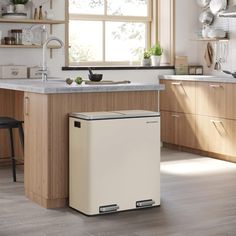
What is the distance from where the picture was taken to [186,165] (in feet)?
19.8

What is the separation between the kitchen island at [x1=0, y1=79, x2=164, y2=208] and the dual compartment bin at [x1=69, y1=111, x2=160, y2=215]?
0.08 metres

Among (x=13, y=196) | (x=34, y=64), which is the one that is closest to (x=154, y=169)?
(x=13, y=196)

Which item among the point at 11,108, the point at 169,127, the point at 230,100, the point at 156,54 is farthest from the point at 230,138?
the point at 11,108

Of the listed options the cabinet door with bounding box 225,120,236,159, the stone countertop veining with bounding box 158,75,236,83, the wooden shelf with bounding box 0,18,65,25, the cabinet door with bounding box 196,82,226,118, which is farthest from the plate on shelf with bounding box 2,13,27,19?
the cabinet door with bounding box 225,120,236,159

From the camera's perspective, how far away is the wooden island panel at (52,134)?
4223 millimetres

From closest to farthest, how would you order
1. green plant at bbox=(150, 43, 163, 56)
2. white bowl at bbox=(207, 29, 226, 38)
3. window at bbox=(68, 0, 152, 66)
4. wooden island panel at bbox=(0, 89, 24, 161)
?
1. wooden island panel at bbox=(0, 89, 24, 161)
2. white bowl at bbox=(207, 29, 226, 38)
3. window at bbox=(68, 0, 152, 66)
4. green plant at bbox=(150, 43, 163, 56)

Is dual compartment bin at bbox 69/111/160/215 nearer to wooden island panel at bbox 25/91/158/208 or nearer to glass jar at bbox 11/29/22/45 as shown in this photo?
wooden island panel at bbox 25/91/158/208

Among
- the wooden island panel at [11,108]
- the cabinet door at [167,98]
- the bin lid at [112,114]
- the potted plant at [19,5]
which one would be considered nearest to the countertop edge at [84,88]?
the bin lid at [112,114]

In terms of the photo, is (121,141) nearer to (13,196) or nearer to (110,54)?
(13,196)

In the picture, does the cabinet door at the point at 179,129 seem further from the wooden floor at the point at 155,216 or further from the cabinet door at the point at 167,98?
the wooden floor at the point at 155,216

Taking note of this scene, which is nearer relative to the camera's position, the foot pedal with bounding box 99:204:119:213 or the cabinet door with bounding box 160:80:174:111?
the foot pedal with bounding box 99:204:119:213

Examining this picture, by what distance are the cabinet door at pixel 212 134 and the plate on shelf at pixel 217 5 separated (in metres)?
1.30

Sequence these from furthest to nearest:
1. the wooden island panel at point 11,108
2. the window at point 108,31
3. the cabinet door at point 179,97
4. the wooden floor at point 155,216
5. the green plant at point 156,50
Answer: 1. the green plant at point 156,50
2. the window at point 108,31
3. the cabinet door at point 179,97
4. the wooden island panel at point 11,108
5. the wooden floor at point 155,216

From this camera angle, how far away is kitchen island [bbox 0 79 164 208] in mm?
4219
